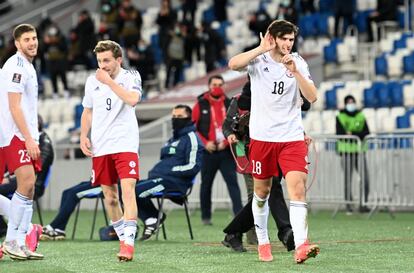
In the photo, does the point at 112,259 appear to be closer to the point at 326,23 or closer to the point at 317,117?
the point at 317,117

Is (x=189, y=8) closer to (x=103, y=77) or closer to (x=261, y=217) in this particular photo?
(x=103, y=77)

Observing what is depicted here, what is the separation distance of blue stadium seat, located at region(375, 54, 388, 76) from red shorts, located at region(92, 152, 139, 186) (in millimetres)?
13586

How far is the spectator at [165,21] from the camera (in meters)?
29.2

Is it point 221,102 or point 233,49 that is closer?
point 221,102

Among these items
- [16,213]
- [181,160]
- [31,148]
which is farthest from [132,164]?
[181,160]

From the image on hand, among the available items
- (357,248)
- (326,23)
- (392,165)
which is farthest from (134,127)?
(326,23)

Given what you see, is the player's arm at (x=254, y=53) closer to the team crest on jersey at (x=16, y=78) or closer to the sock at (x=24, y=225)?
the team crest on jersey at (x=16, y=78)

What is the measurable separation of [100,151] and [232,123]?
167 centimetres

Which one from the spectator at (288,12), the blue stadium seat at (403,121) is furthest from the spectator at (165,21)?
the blue stadium seat at (403,121)

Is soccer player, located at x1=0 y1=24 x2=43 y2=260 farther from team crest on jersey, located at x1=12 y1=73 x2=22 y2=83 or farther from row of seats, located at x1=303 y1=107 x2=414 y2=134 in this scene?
row of seats, located at x1=303 y1=107 x2=414 y2=134

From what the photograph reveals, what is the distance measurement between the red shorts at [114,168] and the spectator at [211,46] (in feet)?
53.8

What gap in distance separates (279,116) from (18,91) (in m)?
2.44

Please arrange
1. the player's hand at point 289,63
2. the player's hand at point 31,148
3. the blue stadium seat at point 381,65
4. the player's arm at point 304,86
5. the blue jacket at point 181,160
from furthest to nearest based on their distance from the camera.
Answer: the blue stadium seat at point 381,65 → the blue jacket at point 181,160 → the player's hand at point 31,148 → the player's arm at point 304,86 → the player's hand at point 289,63

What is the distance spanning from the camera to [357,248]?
13.0 m
